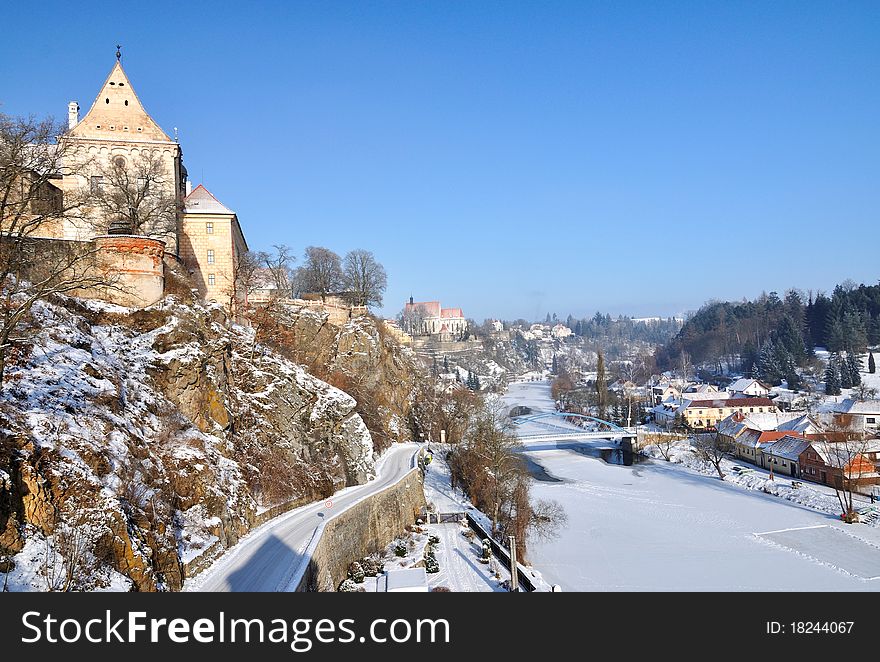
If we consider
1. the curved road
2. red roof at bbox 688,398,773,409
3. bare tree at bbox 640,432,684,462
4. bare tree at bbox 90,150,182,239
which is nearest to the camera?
the curved road

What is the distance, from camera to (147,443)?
15.1 m

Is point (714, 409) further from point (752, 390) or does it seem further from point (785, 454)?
point (785, 454)

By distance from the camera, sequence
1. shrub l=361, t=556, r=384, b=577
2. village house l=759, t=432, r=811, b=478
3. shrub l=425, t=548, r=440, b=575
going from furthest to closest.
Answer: village house l=759, t=432, r=811, b=478
shrub l=425, t=548, r=440, b=575
shrub l=361, t=556, r=384, b=577

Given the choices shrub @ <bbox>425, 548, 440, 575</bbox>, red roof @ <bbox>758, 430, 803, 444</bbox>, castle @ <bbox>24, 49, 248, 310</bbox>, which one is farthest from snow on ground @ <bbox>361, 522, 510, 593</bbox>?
red roof @ <bbox>758, 430, 803, 444</bbox>

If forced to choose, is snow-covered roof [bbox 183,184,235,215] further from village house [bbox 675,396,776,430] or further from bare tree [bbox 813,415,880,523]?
village house [bbox 675,396,776,430]

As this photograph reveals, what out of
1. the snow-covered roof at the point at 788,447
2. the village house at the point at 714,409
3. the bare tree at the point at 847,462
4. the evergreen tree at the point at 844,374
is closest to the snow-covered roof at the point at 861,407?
the village house at the point at 714,409

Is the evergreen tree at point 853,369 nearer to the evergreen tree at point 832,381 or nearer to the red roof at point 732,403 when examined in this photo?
the evergreen tree at point 832,381

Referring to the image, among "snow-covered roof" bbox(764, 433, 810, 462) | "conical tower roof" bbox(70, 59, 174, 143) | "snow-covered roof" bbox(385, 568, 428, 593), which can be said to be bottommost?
"snow-covered roof" bbox(764, 433, 810, 462)

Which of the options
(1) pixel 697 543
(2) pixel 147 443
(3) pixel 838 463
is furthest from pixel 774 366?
(2) pixel 147 443

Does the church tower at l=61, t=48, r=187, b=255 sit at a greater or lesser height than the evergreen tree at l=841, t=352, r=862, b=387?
greater

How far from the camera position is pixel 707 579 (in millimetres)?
25891

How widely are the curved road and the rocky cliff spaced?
59 cm

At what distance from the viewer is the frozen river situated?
25719 millimetres

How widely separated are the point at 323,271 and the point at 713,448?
137 feet
